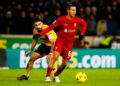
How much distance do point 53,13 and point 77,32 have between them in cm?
144

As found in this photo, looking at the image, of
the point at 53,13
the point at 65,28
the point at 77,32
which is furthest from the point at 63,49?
the point at 53,13

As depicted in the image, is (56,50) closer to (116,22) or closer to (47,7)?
(47,7)

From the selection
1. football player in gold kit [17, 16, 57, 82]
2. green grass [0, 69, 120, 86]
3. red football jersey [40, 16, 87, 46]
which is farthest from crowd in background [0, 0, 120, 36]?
red football jersey [40, 16, 87, 46]

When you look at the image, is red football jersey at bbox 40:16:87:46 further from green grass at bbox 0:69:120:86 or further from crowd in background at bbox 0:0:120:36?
crowd in background at bbox 0:0:120:36

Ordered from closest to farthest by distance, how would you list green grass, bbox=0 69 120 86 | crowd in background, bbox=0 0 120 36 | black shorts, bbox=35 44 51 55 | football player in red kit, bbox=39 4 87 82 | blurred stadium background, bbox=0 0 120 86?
1. green grass, bbox=0 69 120 86
2. football player in red kit, bbox=39 4 87 82
3. black shorts, bbox=35 44 51 55
4. blurred stadium background, bbox=0 0 120 86
5. crowd in background, bbox=0 0 120 36

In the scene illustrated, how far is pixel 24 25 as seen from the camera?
1714 cm

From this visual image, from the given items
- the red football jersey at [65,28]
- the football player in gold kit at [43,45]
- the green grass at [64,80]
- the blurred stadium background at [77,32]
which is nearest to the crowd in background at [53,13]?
the blurred stadium background at [77,32]

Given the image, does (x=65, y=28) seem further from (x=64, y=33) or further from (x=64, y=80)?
(x=64, y=80)

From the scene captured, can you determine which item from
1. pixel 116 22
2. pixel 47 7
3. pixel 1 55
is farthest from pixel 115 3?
pixel 1 55

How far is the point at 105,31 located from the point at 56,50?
8558 mm

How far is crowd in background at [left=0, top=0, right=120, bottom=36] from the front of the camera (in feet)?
56.2

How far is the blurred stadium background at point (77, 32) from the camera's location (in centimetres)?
1546

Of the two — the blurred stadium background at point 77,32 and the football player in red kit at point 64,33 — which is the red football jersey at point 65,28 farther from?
the blurred stadium background at point 77,32

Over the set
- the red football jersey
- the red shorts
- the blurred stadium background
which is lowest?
the blurred stadium background
